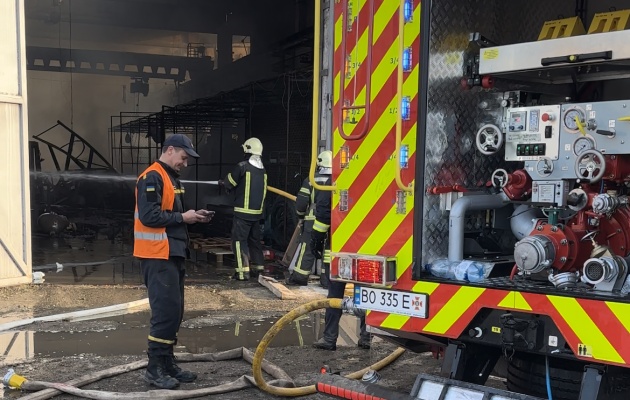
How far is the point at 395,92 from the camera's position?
3.47 meters

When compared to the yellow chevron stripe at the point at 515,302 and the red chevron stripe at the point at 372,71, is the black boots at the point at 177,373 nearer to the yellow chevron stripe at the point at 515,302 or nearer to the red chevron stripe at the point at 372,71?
the red chevron stripe at the point at 372,71

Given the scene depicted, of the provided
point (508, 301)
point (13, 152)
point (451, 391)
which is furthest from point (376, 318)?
point (13, 152)

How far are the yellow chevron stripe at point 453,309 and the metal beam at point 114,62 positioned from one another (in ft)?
73.0

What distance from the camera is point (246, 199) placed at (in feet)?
32.4

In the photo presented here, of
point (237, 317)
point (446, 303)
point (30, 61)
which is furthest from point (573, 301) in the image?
point (30, 61)

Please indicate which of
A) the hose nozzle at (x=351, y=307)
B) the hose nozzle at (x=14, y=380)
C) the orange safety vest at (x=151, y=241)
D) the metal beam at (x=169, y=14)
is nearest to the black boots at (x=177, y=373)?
the orange safety vest at (x=151, y=241)

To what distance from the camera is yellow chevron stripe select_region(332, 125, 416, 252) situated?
349cm

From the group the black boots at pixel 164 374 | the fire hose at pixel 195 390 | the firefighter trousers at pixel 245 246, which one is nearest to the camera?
the fire hose at pixel 195 390

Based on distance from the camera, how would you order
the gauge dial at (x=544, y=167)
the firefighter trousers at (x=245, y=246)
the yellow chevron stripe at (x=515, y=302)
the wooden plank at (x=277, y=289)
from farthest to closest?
the firefighter trousers at (x=245, y=246), the wooden plank at (x=277, y=289), the gauge dial at (x=544, y=167), the yellow chevron stripe at (x=515, y=302)

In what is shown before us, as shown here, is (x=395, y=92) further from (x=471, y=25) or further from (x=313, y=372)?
(x=313, y=372)

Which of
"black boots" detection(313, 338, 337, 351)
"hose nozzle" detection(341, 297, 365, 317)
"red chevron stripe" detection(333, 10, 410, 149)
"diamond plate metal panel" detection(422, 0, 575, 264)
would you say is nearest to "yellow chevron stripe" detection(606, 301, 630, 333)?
"diamond plate metal panel" detection(422, 0, 575, 264)

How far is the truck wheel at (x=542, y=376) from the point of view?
A: 3250 mm

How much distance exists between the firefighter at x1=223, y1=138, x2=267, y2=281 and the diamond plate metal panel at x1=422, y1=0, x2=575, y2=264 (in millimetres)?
6180

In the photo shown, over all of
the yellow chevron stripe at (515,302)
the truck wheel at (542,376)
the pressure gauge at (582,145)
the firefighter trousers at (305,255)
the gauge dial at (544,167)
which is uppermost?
the pressure gauge at (582,145)
